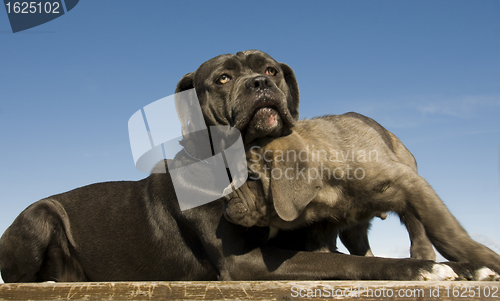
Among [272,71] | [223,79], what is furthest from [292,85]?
[223,79]

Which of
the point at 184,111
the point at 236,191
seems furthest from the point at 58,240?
the point at 236,191

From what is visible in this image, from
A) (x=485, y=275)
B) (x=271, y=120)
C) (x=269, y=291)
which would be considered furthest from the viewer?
(x=271, y=120)

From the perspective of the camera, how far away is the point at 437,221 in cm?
292

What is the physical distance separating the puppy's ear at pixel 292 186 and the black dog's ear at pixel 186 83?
1948mm

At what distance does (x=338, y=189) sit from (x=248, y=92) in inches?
46.4

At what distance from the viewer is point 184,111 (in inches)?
177

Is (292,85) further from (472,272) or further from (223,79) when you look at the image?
(472,272)

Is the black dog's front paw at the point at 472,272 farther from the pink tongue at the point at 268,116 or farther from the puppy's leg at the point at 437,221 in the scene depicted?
the pink tongue at the point at 268,116

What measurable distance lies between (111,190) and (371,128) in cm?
281

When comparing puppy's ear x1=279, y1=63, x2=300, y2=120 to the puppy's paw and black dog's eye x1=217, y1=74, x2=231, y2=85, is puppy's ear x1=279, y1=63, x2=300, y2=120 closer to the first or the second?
black dog's eye x1=217, y1=74, x2=231, y2=85

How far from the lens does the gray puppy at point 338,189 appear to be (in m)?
2.93

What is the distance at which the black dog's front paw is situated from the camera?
106 inches

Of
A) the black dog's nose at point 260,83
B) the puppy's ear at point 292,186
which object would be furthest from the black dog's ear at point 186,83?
the puppy's ear at point 292,186

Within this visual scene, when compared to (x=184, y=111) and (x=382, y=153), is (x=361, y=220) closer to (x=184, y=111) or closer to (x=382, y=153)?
(x=382, y=153)
